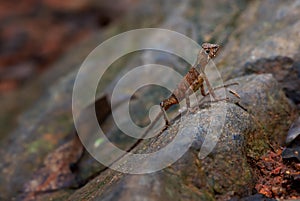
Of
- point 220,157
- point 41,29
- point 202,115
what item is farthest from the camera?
point 41,29

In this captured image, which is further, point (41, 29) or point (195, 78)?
point (41, 29)

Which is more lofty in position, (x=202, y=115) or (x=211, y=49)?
(x=211, y=49)

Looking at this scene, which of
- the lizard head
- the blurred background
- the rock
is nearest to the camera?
the rock

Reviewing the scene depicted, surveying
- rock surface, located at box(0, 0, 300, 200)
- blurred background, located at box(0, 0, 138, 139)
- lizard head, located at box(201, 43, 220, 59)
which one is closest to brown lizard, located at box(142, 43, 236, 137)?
lizard head, located at box(201, 43, 220, 59)

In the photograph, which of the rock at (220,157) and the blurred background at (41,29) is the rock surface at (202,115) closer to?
the rock at (220,157)

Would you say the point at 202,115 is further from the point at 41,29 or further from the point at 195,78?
the point at 41,29

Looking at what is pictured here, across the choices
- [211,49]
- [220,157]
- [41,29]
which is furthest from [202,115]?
[41,29]

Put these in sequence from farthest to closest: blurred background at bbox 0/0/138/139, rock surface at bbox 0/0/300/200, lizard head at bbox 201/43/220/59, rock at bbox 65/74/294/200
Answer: blurred background at bbox 0/0/138/139 < lizard head at bbox 201/43/220/59 < rock surface at bbox 0/0/300/200 < rock at bbox 65/74/294/200

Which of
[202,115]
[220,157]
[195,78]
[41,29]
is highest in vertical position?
[41,29]

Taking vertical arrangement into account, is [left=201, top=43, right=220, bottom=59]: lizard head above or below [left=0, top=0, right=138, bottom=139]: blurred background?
below

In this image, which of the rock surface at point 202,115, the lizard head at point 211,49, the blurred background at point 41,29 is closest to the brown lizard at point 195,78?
the lizard head at point 211,49

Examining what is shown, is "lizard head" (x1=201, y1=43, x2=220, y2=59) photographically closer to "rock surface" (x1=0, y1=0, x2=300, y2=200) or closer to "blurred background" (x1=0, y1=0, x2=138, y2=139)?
"rock surface" (x1=0, y1=0, x2=300, y2=200)
